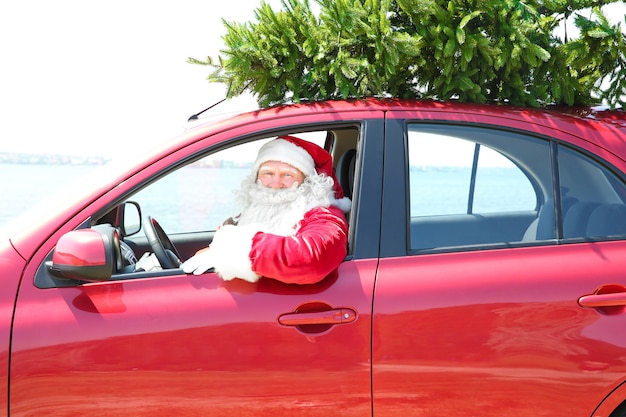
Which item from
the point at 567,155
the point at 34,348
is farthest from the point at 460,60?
the point at 34,348

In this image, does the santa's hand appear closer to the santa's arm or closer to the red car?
the red car

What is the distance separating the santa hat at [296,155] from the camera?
2625mm

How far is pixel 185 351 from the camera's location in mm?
2070

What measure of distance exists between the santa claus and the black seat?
551 mm

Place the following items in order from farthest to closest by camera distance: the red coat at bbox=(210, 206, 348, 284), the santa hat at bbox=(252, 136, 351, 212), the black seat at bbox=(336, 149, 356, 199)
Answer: the black seat at bbox=(336, 149, 356, 199)
the santa hat at bbox=(252, 136, 351, 212)
the red coat at bbox=(210, 206, 348, 284)

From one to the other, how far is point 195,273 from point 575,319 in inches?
46.7

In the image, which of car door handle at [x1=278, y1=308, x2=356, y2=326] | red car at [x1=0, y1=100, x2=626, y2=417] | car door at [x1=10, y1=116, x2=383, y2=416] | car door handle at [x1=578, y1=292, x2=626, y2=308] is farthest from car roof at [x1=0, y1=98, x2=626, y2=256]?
car door handle at [x1=278, y1=308, x2=356, y2=326]

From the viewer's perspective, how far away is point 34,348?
2.04 m

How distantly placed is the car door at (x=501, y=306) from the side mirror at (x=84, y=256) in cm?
82

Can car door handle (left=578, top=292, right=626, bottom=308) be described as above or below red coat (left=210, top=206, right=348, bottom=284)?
below

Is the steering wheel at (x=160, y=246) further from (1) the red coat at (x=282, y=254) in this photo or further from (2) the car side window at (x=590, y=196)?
(2) the car side window at (x=590, y=196)

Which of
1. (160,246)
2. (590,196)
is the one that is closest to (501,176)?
(590,196)

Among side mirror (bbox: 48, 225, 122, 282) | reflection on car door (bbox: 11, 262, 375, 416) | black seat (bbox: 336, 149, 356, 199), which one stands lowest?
reflection on car door (bbox: 11, 262, 375, 416)

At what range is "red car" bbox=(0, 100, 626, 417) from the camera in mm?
2057
